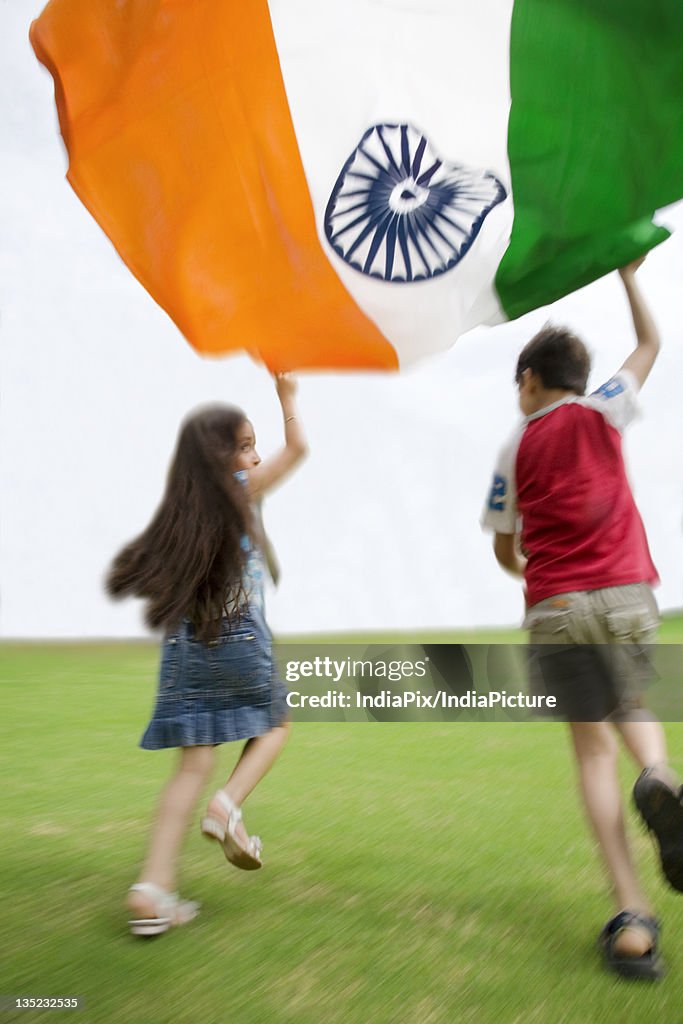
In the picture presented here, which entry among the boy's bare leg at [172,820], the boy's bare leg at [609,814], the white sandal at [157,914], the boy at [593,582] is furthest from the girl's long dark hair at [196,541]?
the boy's bare leg at [609,814]

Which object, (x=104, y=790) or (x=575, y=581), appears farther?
(x=104, y=790)

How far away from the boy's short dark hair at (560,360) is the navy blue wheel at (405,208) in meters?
0.52

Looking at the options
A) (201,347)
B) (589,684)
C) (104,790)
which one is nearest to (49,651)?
(104,790)

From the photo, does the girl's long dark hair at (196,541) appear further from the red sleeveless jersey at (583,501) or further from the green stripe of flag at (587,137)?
the green stripe of flag at (587,137)

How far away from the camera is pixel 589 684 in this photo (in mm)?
1769

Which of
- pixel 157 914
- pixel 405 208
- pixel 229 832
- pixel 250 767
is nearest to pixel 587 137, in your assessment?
pixel 405 208

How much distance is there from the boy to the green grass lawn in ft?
0.75

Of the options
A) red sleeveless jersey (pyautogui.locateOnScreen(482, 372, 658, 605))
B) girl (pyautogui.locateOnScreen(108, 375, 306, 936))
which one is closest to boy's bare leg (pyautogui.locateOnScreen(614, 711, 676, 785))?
red sleeveless jersey (pyautogui.locateOnScreen(482, 372, 658, 605))

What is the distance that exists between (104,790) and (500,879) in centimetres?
141

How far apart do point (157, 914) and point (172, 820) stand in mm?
183

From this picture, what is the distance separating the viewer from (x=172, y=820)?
194 cm

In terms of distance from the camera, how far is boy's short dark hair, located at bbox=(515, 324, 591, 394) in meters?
1.89

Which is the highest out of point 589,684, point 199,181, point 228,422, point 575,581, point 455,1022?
point 199,181

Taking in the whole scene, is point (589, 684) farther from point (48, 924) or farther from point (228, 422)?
point (48, 924)
